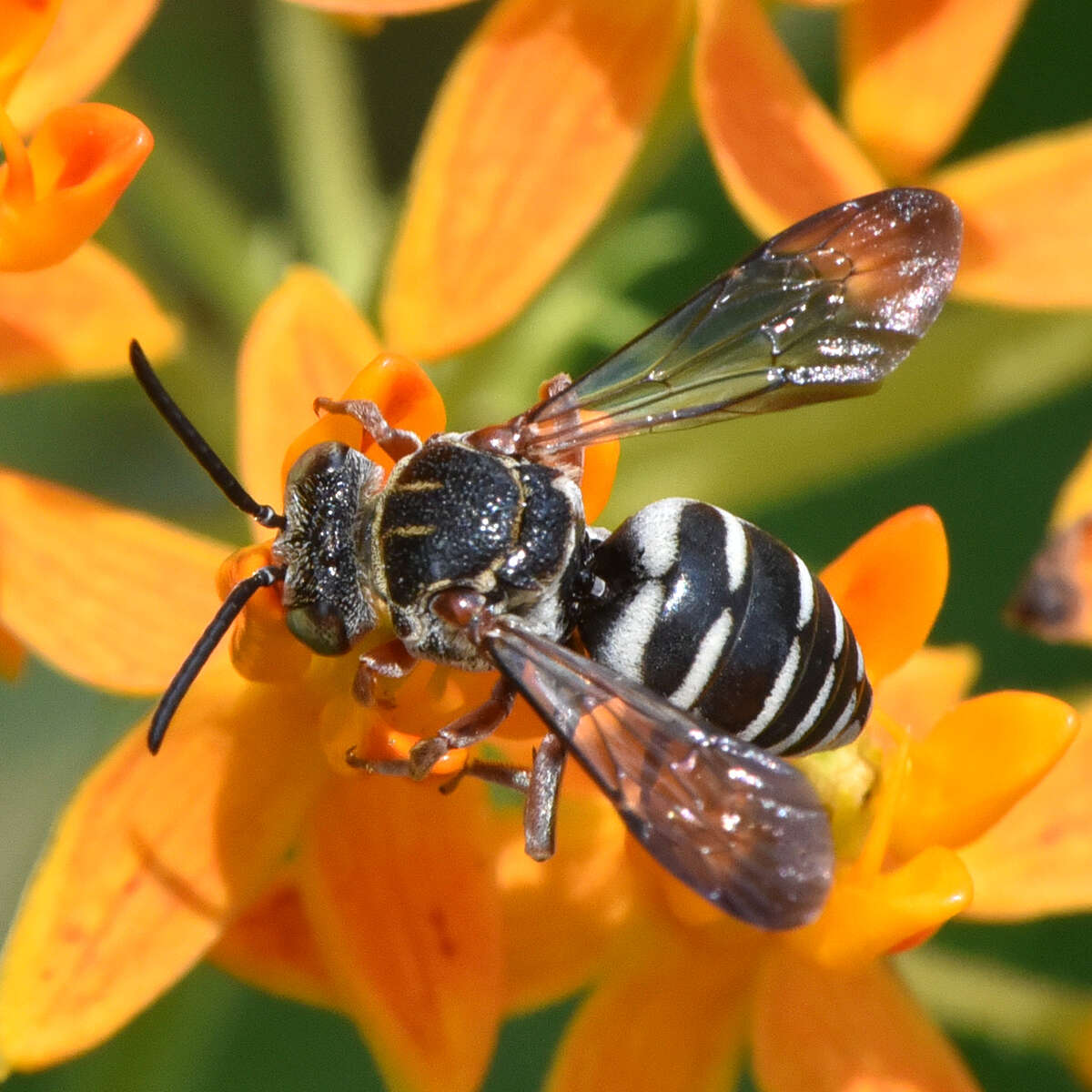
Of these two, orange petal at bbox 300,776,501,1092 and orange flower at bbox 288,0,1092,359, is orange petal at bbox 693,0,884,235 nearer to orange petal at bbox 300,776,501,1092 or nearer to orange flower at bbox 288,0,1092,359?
orange flower at bbox 288,0,1092,359

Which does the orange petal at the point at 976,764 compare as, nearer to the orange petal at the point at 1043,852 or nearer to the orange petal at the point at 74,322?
the orange petal at the point at 1043,852

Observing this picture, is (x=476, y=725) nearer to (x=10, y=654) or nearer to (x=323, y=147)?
(x=10, y=654)

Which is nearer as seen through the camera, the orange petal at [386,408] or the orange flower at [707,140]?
the orange petal at [386,408]

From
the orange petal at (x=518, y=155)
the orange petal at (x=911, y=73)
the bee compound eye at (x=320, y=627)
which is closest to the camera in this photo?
Result: the bee compound eye at (x=320, y=627)

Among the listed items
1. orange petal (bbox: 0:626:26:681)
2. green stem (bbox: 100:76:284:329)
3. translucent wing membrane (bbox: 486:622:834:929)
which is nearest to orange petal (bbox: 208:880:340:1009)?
orange petal (bbox: 0:626:26:681)

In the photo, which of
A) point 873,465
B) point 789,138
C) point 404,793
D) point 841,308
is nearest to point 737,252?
point 873,465

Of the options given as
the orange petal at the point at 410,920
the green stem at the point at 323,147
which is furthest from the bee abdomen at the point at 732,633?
the green stem at the point at 323,147

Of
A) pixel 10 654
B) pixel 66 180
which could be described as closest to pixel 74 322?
pixel 66 180

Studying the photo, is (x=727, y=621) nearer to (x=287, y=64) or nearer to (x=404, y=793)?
(x=404, y=793)
